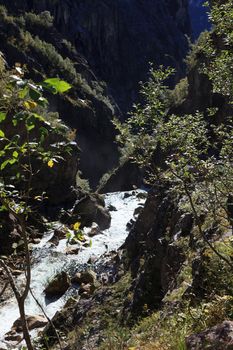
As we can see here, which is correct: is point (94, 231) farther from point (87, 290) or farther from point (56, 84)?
point (56, 84)

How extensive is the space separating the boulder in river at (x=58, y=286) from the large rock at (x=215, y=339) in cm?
1474

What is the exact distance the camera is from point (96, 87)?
3954 inches

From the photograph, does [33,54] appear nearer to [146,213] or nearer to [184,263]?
[146,213]

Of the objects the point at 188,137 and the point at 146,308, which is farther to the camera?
the point at 146,308

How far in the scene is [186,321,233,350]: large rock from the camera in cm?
342

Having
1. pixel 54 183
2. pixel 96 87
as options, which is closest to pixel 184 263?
pixel 54 183

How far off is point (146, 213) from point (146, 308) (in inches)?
245

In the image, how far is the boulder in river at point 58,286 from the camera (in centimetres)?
1792

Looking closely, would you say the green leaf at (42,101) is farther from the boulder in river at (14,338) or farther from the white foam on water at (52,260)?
the boulder in river at (14,338)

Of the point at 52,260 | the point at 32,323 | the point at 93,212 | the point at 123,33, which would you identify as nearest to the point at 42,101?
the point at 32,323

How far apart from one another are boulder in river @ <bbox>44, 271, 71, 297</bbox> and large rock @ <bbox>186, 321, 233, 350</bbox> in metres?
14.7

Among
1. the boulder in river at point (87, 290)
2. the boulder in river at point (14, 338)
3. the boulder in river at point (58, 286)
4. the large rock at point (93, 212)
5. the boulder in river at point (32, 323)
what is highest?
the large rock at point (93, 212)

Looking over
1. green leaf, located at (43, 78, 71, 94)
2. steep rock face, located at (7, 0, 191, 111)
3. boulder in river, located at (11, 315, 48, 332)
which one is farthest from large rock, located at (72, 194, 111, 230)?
steep rock face, located at (7, 0, 191, 111)

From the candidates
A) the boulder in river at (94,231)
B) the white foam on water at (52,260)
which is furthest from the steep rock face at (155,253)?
the boulder in river at (94,231)
